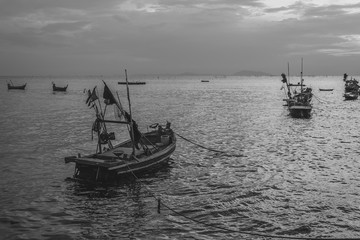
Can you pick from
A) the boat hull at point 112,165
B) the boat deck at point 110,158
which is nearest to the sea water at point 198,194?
the boat hull at point 112,165

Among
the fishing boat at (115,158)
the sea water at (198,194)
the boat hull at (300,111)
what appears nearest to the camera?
the sea water at (198,194)

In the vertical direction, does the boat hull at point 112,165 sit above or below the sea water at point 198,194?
above

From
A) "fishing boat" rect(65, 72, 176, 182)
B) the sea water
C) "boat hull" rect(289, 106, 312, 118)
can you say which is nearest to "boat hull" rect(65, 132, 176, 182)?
"fishing boat" rect(65, 72, 176, 182)

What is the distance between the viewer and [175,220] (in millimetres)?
16344

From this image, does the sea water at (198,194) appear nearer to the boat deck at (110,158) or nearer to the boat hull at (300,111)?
the boat deck at (110,158)

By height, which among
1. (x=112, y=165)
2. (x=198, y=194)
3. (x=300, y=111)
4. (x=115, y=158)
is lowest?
(x=198, y=194)

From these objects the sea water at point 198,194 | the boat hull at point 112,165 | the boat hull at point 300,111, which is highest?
the boat hull at point 300,111

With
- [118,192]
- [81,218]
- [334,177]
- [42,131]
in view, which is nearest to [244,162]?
[334,177]

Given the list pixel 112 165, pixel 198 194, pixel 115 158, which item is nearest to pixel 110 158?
pixel 115 158

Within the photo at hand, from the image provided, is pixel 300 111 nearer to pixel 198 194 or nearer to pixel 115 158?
pixel 198 194

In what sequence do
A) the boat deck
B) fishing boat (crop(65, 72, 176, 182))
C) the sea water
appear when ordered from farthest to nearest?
fishing boat (crop(65, 72, 176, 182))
the boat deck
the sea water

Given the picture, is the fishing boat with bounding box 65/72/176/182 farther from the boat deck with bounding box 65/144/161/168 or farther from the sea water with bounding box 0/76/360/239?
the sea water with bounding box 0/76/360/239

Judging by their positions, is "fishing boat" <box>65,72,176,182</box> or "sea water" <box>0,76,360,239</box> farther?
"fishing boat" <box>65,72,176,182</box>

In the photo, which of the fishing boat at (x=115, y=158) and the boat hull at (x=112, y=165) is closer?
the boat hull at (x=112, y=165)
